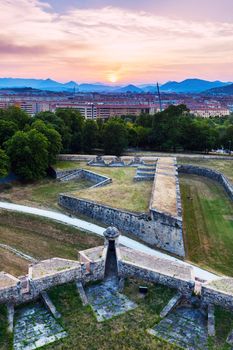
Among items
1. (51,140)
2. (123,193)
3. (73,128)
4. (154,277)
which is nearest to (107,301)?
(154,277)

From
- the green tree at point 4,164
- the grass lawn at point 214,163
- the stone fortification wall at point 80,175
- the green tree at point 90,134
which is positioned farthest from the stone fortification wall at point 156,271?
the green tree at point 90,134

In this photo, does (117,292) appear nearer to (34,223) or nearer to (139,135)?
(34,223)

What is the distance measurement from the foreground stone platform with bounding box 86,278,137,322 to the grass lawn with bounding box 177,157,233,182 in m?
26.6

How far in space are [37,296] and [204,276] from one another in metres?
9.12

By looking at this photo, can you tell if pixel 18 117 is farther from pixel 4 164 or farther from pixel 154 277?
pixel 154 277

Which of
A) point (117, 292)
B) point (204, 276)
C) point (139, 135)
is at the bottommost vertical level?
point (204, 276)

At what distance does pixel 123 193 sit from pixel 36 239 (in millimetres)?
8943

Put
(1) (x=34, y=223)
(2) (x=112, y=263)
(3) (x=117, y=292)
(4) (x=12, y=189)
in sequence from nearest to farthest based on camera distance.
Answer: (3) (x=117, y=292)
(2) (x=112, y=263)
(1) (x=34, y=223)
(4) (x=12, y=189)

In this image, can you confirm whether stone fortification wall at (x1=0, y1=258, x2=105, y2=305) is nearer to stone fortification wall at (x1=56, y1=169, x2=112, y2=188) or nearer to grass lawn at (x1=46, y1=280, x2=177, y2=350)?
grass lawn at (x1=46, y1=280, x2=177, y2=350)

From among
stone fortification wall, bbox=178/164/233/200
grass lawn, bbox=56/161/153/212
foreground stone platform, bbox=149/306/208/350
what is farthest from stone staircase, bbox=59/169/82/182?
foreground stone platform, bbox=149/306/208/350

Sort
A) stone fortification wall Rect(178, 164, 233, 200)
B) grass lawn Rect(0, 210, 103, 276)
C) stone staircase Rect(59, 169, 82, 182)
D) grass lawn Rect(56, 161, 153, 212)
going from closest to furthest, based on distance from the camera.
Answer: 1. grass lawn Rect(0, 210, 103, 276)
2. grass lawn Rect(56, 161, 153, 212)
3. stone fortification wall Rect(178, 164, 233, 200)
4. stone staircase Rect(59, 169, 82, 182)

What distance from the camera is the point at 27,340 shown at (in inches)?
460

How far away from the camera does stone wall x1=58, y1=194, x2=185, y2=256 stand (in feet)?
70.8

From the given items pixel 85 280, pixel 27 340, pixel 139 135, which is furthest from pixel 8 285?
pixel 139 135
